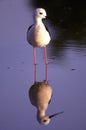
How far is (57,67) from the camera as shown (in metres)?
8.52

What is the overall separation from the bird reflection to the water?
56 millimetres

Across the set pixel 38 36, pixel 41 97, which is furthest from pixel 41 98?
pixel 38 36

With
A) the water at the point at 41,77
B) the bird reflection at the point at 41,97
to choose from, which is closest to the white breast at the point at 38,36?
the water at the point at 41,77

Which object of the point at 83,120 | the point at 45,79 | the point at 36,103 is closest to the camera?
the point at 83,120

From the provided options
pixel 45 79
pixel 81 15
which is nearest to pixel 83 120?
pixel 45 79

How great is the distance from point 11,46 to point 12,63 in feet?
3.46

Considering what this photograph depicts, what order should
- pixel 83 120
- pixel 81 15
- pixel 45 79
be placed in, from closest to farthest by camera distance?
pixel 83 120, pixel 45 79, pixel 81 15

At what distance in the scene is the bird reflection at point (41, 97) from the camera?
677 centimetres

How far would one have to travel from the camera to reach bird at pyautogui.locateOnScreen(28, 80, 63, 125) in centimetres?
677

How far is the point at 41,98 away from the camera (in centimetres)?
738

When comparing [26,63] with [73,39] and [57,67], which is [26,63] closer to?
[57,67]

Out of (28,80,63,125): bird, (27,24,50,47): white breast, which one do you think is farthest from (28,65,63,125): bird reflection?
(27,24,50,47): white breast

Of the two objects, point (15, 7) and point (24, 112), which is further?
point (15, 7)

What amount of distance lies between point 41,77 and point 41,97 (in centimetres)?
79
